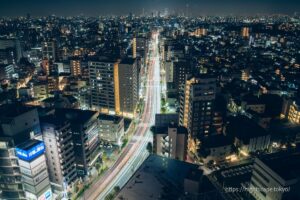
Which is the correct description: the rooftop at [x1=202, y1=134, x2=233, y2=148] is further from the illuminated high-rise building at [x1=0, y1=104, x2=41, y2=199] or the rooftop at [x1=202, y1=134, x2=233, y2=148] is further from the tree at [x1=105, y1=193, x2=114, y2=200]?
the illuminated high-rise building at [x1=0, y1=104, x2=41, y2=199]

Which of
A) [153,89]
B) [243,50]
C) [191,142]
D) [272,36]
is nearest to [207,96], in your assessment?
[191,142]

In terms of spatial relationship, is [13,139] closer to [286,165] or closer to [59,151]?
[59,151]

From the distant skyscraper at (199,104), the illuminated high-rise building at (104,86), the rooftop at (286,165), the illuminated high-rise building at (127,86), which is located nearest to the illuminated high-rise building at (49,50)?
the illuminated high-rise building at (104,86)

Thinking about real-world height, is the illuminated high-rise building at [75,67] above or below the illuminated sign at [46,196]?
above

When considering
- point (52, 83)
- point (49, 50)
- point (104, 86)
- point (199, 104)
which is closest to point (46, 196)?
point (199, 104)

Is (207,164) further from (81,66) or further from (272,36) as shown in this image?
(272,36)

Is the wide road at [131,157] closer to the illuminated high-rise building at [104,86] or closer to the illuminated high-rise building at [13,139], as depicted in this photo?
the illuminated high-rise building at [104,86]

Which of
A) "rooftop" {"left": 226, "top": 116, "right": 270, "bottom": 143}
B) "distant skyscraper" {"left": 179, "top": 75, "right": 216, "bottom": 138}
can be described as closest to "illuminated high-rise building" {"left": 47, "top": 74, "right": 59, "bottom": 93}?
"distant skyscraper" {"left": 179, "top": 75, "right": 216, "bottom": 138}

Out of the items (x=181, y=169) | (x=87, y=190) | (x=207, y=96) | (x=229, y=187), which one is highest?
(x=207, y=96)
